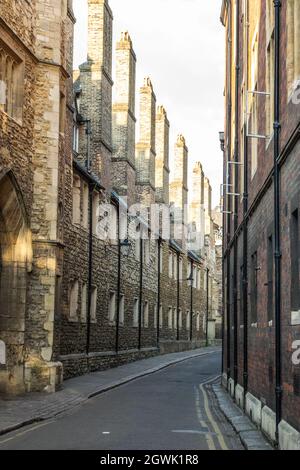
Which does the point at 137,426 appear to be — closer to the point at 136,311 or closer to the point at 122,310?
the point at 122,310

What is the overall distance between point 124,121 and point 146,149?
6807 millimetres

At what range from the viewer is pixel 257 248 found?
49.4 feet

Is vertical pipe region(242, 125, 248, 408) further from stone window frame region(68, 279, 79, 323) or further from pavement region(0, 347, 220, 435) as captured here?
stone window frame region(68, 279, 79, 323)

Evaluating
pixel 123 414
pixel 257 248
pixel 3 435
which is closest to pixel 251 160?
pixel 257 248

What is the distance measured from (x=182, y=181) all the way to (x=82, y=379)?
108 ft

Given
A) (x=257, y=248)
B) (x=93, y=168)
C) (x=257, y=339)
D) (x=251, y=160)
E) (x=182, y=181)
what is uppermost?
(x=182, y=181)

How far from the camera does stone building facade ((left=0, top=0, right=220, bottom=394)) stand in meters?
18.8

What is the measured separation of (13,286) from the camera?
1881 centimetres

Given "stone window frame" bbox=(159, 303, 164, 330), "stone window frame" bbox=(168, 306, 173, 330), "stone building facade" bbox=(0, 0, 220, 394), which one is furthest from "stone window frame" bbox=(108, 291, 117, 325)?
"stone window frame" bbox=(168, 306, 173, 330)

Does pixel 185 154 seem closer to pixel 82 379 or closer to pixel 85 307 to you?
pixel 85 307

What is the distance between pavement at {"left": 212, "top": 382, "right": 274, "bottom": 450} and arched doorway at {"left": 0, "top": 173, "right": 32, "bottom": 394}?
17.3ft

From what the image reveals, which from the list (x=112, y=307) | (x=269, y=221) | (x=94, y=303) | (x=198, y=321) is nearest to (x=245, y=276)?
(x=269, y=221)

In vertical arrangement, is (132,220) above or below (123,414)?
above

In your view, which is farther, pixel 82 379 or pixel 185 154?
pixel 185 154
